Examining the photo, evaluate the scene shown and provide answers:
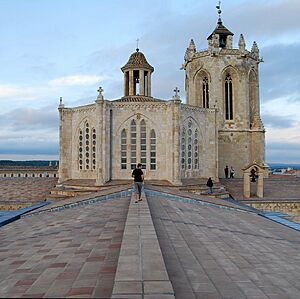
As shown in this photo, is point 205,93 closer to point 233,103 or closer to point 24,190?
point 233,103

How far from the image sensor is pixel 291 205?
27125 millimetres

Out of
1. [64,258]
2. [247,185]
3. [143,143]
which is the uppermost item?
[143,143]

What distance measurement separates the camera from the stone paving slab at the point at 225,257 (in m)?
5.73

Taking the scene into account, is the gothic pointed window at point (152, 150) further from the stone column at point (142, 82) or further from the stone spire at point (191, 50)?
the stone spire at point (191, 50)

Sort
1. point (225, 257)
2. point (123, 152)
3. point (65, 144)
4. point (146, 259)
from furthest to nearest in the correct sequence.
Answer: point (65, 144) → point (123, 152) → point (225, 257) → point (146, 259)

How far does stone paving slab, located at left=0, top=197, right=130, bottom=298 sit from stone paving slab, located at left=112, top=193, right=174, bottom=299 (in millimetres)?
301

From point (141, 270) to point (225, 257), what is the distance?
349cm

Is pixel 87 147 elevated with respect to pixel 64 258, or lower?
elevated

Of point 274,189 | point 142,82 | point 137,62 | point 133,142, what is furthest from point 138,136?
point 274,189

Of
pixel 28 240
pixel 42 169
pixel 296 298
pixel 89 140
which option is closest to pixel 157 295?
pixel 296 298

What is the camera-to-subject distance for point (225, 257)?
756 centimetres

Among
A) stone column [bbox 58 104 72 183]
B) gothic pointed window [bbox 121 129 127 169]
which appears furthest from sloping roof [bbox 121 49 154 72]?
stone column [bbox 58 104 72 183]

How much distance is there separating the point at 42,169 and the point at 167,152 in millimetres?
25146

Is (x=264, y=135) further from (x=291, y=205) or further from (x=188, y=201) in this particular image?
(x=188, y=201)
